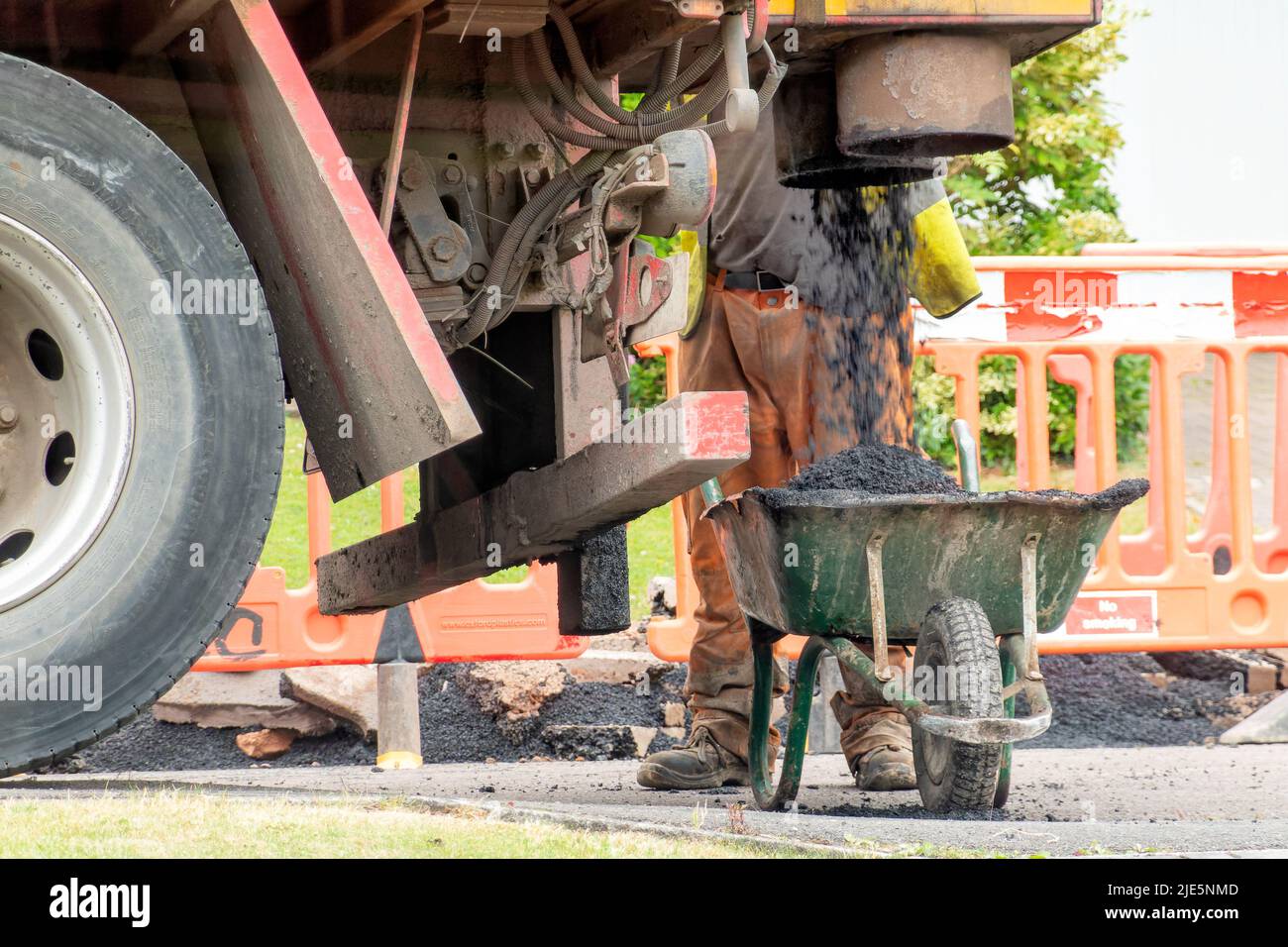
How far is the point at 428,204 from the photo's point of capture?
14.1 ft

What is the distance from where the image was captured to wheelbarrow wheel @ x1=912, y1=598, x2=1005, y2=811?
4125 mm

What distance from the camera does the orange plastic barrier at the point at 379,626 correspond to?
652 centimetres

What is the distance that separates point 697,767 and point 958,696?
1549mm

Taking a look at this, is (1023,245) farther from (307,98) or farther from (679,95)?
(307,98)

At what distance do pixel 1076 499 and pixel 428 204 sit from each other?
168 centimetres

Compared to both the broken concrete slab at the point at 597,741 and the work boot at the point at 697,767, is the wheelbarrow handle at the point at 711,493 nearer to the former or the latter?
the work boot at the point at 697,767

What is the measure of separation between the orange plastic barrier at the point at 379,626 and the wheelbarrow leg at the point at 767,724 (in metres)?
Result: 1.53

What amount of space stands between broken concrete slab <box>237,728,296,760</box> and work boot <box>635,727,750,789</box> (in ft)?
6.75

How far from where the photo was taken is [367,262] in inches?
137

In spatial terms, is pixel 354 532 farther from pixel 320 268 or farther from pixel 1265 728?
pixel 320 268

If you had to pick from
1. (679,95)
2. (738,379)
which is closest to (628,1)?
(679,95)

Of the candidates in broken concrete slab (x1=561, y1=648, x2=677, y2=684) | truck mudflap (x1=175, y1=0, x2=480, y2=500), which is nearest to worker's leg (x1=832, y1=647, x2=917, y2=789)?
broken concrete slab (x1=561, y1=648, x2=677, y2=684)

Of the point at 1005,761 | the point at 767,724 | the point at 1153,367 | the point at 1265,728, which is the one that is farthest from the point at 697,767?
the point at 1153,367
